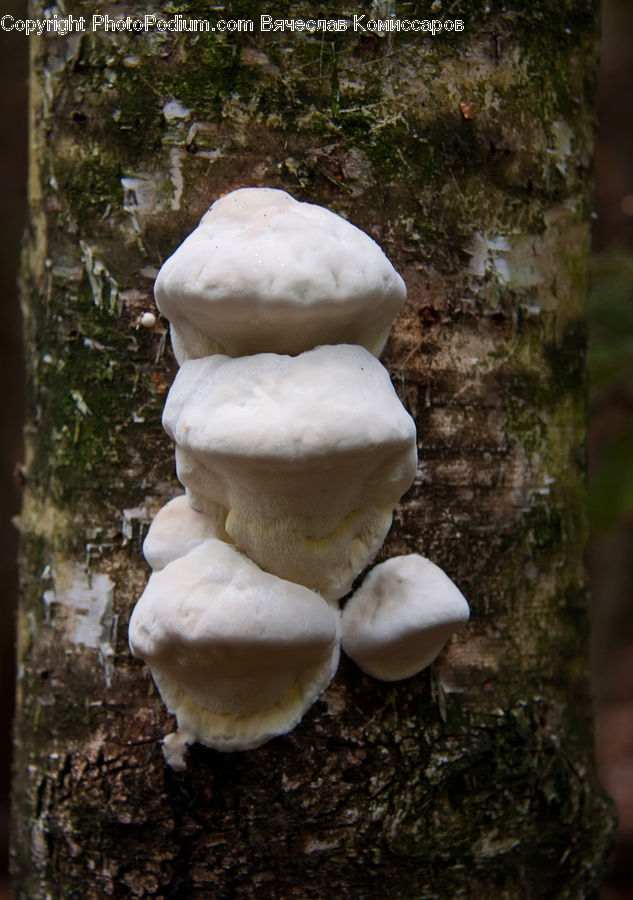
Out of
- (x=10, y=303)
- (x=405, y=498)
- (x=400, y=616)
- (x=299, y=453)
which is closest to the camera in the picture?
(x=299, y=453)

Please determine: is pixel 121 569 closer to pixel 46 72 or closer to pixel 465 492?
pixel 465 492

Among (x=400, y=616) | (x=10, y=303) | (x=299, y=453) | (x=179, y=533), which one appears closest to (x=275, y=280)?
(x=299, y=453)

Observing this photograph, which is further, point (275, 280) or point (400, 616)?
point (400, 616)

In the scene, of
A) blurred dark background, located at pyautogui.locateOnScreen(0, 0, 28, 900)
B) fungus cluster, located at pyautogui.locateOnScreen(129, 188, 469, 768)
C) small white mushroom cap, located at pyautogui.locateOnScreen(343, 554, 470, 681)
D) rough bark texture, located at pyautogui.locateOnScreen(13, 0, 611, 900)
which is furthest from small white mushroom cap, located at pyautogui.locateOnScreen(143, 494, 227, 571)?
blurred dark background, located at pyautogui.locateOnScreen(0, 0, 28, 900)

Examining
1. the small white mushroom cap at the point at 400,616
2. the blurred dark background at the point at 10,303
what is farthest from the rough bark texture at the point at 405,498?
the blurred dark background at the point at 10,303

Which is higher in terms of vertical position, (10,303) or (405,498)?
(405,498)

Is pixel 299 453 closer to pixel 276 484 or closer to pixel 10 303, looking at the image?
pixel 276 484

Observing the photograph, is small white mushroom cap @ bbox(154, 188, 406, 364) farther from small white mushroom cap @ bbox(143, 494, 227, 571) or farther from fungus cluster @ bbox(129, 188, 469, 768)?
small white mushroom cap @ bbox(143, 494, 227, 571)
